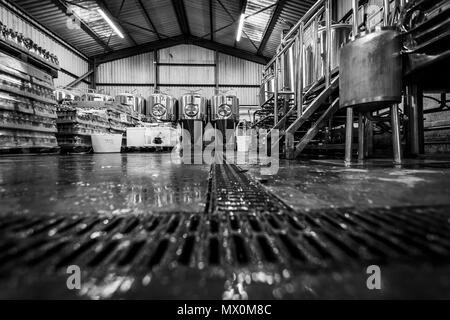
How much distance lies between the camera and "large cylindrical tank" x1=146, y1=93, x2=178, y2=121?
1215 cm

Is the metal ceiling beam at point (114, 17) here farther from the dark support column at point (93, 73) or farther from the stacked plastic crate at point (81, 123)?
the stacked plastic crate at point (81, 123)

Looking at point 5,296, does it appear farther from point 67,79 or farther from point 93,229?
point 67,79

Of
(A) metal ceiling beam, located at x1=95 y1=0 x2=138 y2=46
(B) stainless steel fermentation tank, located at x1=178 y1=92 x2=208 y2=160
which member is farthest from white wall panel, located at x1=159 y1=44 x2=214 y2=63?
(B) stainless steel fermentation tank, located at x1=178 y1=92 x2=208 y2=160

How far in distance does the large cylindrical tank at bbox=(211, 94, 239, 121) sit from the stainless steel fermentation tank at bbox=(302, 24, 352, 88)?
7.51m

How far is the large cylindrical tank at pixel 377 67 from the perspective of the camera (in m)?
2.27

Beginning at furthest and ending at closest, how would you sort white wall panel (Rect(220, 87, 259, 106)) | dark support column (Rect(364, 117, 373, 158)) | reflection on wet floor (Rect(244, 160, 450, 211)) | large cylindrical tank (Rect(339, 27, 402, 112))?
white wall panel (Rect(220, 87, 259, 106)), dark support column (Rect(364, 117, 373, 158)), large cylindrical tank (Rect(339, 27, 402, 112)), reflection on wet floor (Rect(244, 160, 450, 211))

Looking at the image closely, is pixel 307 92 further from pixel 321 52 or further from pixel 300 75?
pixel 321 52

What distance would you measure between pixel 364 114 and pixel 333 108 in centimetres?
50

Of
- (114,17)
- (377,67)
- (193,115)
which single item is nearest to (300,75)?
(377,67)

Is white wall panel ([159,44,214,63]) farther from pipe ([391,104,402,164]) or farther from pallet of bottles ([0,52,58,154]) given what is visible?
pipe ([391,104,402,164])

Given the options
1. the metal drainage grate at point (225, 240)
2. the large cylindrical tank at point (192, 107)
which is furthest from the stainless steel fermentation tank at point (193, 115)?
the metal drainage grate at point (225, 240)

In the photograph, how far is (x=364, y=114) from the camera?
8.94 ft

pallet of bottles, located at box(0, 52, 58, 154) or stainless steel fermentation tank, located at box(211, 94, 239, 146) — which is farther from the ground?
stainless steel fermentation tank, located at box(211, 94, 239, 146)
